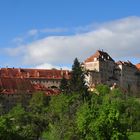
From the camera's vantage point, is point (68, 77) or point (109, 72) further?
point (109, 72)

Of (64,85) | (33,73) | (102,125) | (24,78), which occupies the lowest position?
(102,125)

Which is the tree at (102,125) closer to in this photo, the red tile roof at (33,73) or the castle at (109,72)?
the red tile roof at (33,73)

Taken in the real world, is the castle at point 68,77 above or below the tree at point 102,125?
above

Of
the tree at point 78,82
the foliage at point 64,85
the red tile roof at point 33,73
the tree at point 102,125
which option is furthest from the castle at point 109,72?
the tree at point 102,125

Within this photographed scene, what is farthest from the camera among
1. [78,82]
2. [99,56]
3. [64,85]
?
[99,56]

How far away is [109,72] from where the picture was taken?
168 m

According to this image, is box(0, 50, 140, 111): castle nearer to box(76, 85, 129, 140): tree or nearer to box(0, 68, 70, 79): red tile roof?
box(0, 68, 70, 79): red tile roof

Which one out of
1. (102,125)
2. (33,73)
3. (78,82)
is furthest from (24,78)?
(102,125)

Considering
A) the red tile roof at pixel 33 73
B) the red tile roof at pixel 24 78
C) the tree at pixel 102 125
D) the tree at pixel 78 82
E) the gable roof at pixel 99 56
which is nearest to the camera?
the tree at pixel 102 125

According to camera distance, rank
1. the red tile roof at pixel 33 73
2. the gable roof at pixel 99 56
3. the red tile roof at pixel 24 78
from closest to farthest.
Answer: the red tile roof at pixel 24 78, the red tile roof at pixel 33 73, the gable roof at pixel 99 56

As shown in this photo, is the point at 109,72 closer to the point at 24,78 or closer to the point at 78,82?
the point at 24,78

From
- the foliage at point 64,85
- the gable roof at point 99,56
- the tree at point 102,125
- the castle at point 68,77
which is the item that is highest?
the gable roof at point 99,56

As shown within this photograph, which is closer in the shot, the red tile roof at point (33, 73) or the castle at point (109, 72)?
the red tile roof at point (33, 73)

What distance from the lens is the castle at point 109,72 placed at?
531ft
